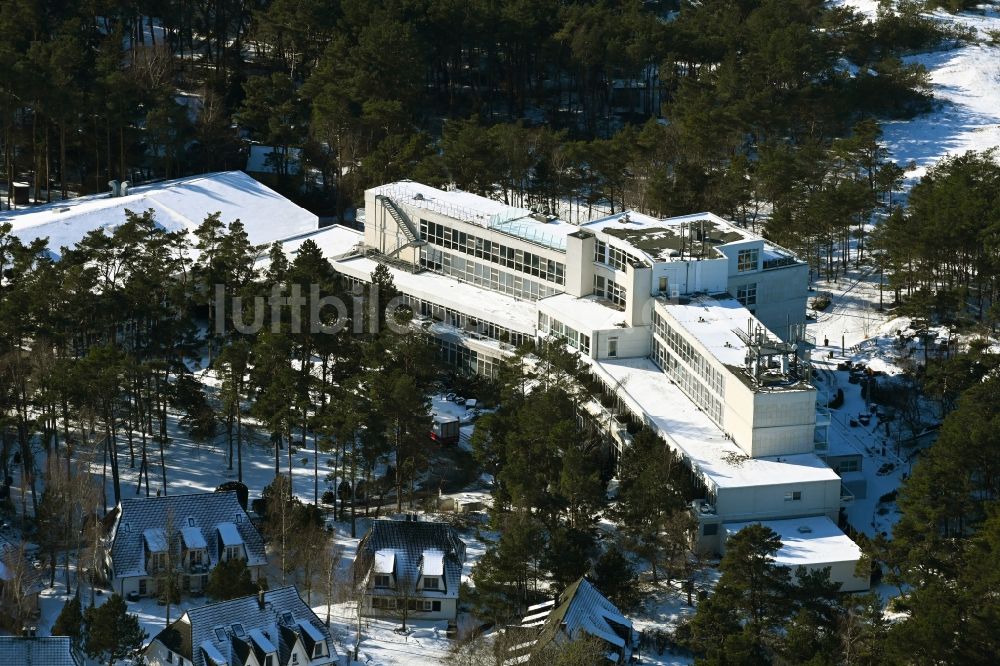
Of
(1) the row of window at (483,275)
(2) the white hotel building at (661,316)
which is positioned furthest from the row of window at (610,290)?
(1) the row of window at (483,275)

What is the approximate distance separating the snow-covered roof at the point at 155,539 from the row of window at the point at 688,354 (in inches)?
892

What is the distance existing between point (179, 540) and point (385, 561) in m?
7.61

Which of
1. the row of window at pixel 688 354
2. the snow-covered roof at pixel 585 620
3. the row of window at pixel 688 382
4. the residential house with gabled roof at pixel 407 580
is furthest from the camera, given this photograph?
the row of window at pixel 688 382

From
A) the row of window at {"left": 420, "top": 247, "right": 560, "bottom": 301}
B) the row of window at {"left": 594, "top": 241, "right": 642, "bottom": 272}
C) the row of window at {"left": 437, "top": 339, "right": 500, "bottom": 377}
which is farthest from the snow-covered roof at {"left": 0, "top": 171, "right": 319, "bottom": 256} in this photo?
the row of window at {"left": 594, "top": 241, "right": 642, "bottom": 272}

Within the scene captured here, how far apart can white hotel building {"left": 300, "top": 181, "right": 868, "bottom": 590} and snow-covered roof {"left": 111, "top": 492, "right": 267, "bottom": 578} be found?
1656cm

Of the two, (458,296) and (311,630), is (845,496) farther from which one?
(458,296)

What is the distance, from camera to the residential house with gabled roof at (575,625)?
56719 millimetres

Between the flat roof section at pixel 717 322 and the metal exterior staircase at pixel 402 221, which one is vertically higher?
the metal exterior staircase at pixel 402 221

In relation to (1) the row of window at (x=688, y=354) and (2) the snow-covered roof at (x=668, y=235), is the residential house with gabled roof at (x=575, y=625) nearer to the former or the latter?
(1) the row of window at (x=688, y=354)

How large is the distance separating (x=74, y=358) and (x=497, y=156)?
102 feet

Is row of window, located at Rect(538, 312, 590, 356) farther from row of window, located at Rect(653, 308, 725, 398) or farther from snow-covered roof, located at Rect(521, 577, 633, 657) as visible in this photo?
snow-covered roof, located at Rect(521, 577, 633, 657)

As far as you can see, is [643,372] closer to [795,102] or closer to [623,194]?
[623,194]

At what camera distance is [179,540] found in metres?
63.1

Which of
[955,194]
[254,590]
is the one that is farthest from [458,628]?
[955,194]
